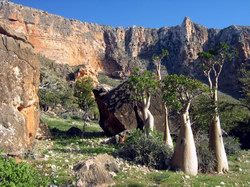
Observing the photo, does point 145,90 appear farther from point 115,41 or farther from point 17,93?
point 115,41

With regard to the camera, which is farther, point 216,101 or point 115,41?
point 115,41

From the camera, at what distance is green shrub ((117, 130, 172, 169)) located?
41.3ft

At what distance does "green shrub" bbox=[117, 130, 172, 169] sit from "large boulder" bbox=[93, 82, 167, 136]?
7300 millimetres

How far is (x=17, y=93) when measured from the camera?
44.3ft

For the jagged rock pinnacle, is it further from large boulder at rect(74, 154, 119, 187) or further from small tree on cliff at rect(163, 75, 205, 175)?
large boulder at rect(74, 154, 119, 187)

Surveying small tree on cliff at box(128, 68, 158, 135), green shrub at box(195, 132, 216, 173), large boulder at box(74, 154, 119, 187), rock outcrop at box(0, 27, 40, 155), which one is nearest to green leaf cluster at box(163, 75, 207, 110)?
green shrub at box(195, 132, 216, 173)

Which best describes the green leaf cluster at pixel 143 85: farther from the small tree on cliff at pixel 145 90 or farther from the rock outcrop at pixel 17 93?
the rock outcrop at pixel 17 93

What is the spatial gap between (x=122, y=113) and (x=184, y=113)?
8779 mm


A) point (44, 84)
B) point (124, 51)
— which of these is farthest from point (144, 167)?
point (124, 51)

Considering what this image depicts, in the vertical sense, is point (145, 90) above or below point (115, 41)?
below

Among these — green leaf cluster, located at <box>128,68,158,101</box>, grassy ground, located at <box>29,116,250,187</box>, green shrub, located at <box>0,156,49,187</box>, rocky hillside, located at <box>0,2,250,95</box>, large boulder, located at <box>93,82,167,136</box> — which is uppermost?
rocky hillside, located at <box>0,2,250,95</box>

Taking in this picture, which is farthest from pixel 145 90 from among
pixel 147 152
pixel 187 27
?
pixel 187 27

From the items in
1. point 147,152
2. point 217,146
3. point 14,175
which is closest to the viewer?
point 14,175

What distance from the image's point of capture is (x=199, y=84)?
12570 millimetres
